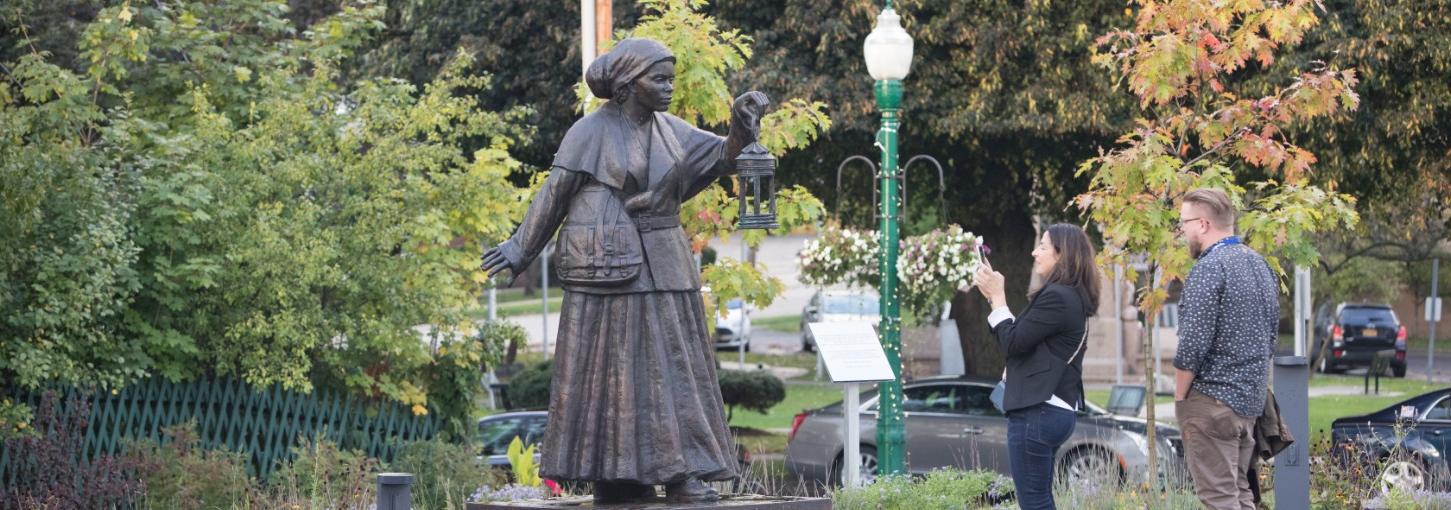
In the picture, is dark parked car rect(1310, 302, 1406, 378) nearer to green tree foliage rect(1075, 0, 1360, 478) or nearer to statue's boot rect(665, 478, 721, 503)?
green tree foliage rect(1075, 0, 1360, 478)

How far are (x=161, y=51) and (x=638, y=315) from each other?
11295 mm

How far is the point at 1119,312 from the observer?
32875mm

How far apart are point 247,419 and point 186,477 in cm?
138

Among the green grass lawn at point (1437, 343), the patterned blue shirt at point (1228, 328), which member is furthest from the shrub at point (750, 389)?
the green grass lawn at point (1437, 343)

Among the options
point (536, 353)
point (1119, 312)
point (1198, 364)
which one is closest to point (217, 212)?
point (1198, 364)

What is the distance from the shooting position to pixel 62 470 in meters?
11.8

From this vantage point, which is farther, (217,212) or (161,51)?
(161,51)

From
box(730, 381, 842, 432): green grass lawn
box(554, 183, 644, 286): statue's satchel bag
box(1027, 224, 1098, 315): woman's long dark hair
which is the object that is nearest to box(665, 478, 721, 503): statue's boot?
box(554, 183, 644, 286): statue's satchel bag

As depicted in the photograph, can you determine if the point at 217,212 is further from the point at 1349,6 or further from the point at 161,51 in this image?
the point at 1349,6

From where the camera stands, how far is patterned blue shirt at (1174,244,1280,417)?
7121 millimetres

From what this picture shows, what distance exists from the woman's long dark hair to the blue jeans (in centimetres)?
50

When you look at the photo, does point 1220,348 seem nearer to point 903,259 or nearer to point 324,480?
point 324,480

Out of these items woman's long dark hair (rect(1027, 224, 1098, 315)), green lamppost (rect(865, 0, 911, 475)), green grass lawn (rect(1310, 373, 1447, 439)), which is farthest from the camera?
green grass lawn (rect(1310, 373, 1447, 439))

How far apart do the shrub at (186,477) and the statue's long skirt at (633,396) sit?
5674 millimetres
